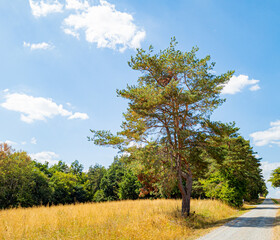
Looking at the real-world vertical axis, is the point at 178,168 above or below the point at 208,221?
above

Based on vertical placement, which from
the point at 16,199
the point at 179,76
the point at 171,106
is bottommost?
the point at 16,199

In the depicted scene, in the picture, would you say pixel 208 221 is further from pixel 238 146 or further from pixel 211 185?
pixel 238 146

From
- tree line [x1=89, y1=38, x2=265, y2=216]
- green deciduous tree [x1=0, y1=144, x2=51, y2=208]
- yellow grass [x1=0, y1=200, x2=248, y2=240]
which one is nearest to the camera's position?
yellow grass [x1=0, y1=200, x2=248, y2=240]

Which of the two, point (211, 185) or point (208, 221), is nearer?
point (208, 221)

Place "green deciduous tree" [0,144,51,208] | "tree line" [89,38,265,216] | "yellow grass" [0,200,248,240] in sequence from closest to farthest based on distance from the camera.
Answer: "yellow grass" [0,200,248,240]
"tree line" [89,38,265,216]
"green deciduous tree" [0,144,51,208]

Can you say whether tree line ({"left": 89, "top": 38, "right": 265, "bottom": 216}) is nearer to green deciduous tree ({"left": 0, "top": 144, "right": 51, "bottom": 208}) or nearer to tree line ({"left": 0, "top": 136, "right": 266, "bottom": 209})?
tree line ({"left": 0, "top": 136, "right": 266, "bottom": 209})

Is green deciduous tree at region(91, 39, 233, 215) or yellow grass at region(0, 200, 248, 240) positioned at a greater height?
green deciduous tree at region(91, 39, 233, 215)

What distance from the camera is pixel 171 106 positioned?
50.3ft

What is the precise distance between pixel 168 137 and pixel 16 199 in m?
29.4

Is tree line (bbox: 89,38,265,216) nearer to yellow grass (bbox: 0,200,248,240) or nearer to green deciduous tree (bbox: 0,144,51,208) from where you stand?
yellow grass (bbox: 0,200,248,240)

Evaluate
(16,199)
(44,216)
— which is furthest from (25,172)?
(44,216)

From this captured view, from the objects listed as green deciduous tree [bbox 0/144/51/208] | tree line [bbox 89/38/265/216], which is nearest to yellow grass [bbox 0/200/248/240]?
tree line [bbox 89/38/265/216]

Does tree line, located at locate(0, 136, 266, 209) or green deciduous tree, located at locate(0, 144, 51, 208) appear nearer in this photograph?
tree line, located at locate(0, 136, 266, 209)

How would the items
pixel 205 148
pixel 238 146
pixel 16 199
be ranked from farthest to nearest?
pixel 16 199, pixel 238 146, pixel 205 148
